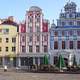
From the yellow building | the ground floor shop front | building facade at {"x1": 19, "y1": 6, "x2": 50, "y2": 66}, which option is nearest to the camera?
the ground floor shop front

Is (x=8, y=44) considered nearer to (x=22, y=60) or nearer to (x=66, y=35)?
(x=22, y=60)

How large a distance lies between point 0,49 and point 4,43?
1.62 m

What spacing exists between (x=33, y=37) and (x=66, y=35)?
7.59m

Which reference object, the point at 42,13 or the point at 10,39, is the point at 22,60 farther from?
the point at 42,13

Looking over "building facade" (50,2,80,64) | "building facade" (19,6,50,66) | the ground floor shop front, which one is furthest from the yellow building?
"building facade" (50,2,80,64)

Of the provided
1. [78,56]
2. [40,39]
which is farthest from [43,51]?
[78,56]

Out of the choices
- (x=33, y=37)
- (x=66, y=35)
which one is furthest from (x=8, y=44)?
(x=66, y=35)

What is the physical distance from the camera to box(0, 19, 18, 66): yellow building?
245 ft

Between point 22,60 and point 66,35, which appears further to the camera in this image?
point 22,60

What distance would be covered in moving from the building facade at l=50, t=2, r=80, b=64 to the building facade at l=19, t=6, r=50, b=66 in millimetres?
1835

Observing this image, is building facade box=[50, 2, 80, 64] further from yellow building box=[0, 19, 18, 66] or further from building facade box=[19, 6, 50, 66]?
yellow building box=[0, 19, 18, 66]

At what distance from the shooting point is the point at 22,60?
7438 cm

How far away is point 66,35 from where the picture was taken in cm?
7262

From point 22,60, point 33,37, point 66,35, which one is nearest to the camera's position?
point 66,35
